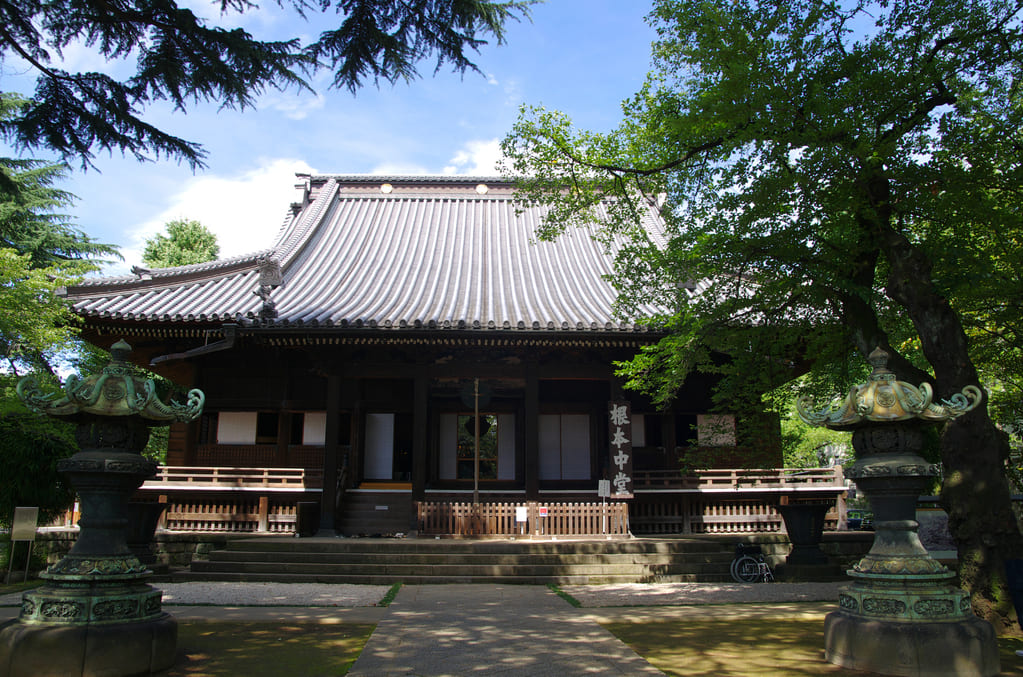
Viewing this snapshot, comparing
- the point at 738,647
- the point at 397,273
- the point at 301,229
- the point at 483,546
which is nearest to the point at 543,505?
the point at 483,546

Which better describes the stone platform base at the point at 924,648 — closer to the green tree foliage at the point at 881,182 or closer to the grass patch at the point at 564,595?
the green tree foliage at the point at 881,182

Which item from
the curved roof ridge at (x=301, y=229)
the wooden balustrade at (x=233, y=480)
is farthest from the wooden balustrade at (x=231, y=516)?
the curved roof ridge at (x=301, y=229)

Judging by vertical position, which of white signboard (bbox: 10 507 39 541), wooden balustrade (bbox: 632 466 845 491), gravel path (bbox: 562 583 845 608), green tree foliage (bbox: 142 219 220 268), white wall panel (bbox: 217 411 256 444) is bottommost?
gravel path (bbox: 562 583 845 608)

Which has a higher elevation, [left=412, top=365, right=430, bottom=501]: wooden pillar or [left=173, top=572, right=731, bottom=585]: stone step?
[left=412, top=365, right=430, bottom=501]: wooden pillar

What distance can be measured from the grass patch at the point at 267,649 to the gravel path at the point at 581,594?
170 centimetres

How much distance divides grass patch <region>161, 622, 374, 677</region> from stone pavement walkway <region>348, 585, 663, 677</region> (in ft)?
0.81

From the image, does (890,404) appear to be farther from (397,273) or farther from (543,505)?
(397,273)

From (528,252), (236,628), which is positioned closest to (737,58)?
(236,628)

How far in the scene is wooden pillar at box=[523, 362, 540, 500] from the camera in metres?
14.3

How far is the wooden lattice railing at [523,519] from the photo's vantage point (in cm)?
1324

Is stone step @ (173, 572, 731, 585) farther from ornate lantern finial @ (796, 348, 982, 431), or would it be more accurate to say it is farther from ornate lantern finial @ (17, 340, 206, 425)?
ornate lantern finial @ (796, 348, 982, 431)

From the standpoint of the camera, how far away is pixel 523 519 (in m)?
13.2

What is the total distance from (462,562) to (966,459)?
7874mm

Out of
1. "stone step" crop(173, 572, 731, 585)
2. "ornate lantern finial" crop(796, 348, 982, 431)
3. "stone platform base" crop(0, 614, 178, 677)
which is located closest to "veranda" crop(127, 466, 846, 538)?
"stone step" crop(173, 572, 731, 585)
